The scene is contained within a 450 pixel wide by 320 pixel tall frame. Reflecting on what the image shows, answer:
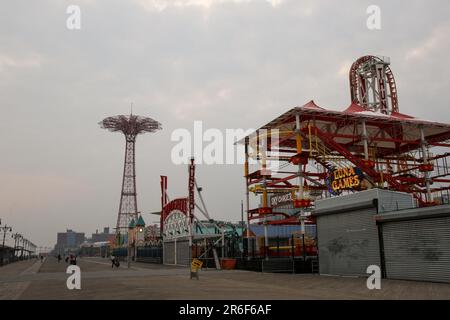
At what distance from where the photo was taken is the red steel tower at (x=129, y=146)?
105125mm

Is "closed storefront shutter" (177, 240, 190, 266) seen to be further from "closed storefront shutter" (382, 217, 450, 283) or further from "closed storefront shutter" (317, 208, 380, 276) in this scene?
"closed storefront shutter" (382, 217, 450, 283)

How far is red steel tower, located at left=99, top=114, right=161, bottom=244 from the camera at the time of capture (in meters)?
105

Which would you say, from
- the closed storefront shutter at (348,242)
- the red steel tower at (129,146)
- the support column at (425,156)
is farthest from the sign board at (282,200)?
the red steel tower at (129,146)

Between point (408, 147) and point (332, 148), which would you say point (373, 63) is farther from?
point (332, 148)

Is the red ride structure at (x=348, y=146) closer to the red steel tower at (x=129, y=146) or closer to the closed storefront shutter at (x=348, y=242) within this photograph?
the closed storefront shutter at (x=348, y=242)

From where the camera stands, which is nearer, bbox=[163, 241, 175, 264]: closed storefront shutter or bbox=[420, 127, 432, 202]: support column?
bbox=[420, 127, 432, 202]: support column

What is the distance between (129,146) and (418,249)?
308ft

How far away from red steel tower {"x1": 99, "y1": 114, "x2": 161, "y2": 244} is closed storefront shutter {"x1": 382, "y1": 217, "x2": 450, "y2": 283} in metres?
85.7

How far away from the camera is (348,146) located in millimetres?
54875

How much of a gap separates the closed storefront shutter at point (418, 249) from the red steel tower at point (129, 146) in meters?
85.7

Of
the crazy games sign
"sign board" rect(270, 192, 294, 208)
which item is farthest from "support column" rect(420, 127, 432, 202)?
the crazy games sign

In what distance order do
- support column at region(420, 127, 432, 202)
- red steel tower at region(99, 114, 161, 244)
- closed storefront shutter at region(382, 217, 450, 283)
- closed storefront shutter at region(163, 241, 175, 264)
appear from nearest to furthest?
closed storefront shutter at region(382, 217, 450, 283), support column at region(420, 127, 432, 202), closed storefront shutter at region(163, 241, 175, 264), red steel tower at region(99, 114, 161, 244)
